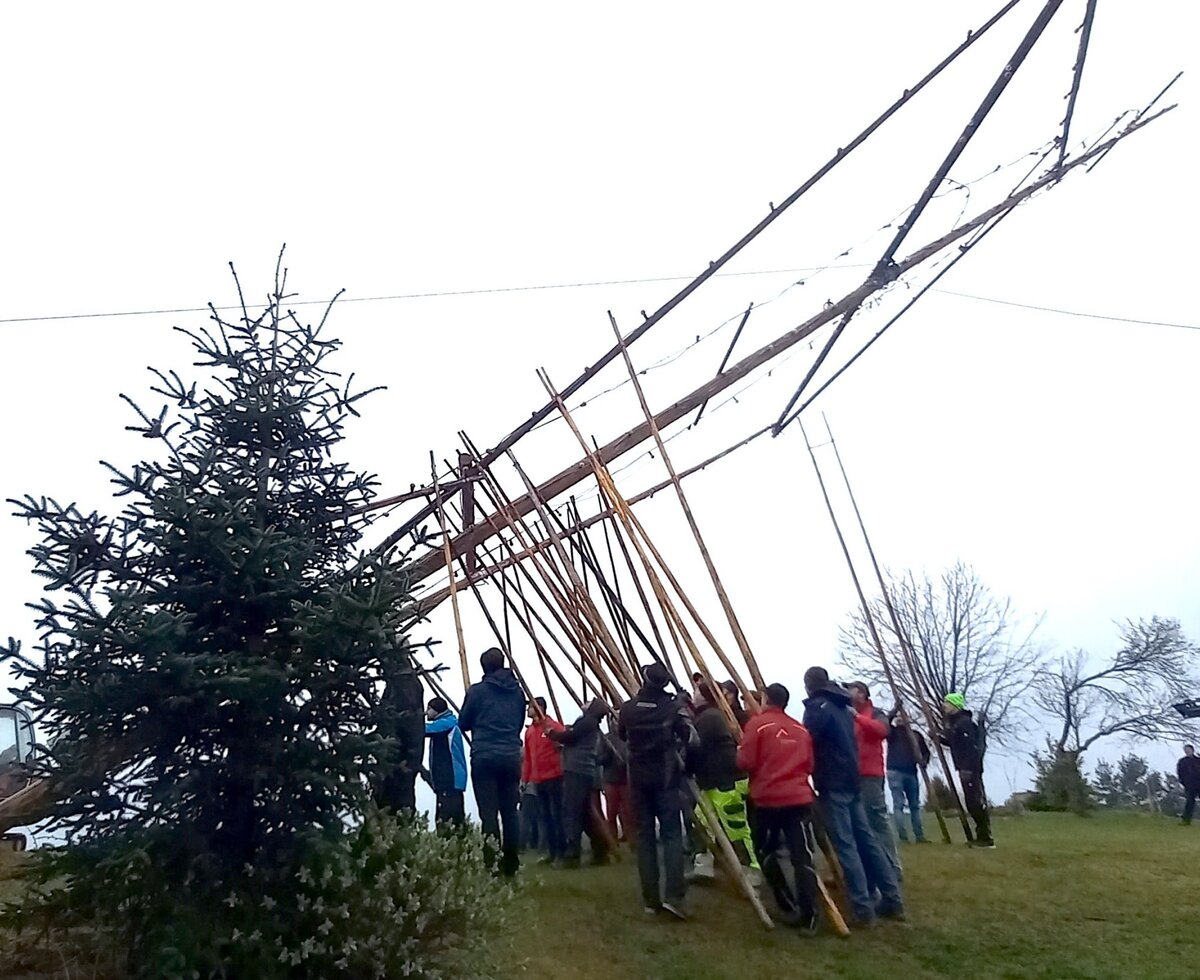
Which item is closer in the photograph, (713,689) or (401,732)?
A: (401,732)

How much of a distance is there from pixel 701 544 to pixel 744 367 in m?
1.70

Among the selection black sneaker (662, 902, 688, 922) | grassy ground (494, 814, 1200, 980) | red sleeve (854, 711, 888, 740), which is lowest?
grassy ground (494, 814, 1200, 980)

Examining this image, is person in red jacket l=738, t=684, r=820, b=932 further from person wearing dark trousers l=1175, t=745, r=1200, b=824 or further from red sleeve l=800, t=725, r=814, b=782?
person wearing dark trousers l=1175, t=745, r=1200, b=824

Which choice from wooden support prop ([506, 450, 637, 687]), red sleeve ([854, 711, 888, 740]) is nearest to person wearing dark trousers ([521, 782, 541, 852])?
wooden support prop ([506, 450, 637, 687])

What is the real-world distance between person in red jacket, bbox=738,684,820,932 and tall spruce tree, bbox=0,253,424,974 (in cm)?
276

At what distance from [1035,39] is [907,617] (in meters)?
31.1

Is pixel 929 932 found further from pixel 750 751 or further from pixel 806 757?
pixel 750 751

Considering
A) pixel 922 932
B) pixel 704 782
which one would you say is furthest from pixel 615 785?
pixel 922 932

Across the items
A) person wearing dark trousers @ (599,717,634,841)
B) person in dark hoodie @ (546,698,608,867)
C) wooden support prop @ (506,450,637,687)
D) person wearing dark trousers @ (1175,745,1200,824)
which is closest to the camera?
wooden support prop @ (506,450,637,687)

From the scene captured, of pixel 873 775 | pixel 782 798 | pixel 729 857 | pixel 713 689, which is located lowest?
pixel 729 857

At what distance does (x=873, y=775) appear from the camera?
28.7ft

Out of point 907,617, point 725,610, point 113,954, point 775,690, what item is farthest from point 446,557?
point 907,617

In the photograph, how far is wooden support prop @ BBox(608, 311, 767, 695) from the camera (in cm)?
846

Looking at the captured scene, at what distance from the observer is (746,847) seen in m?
8.46
